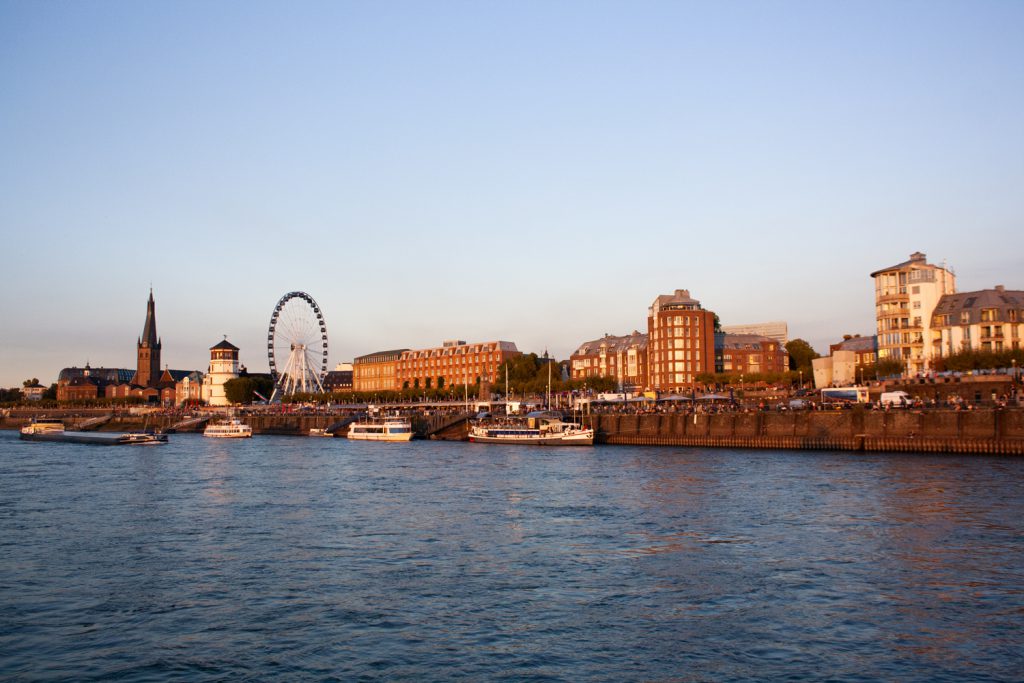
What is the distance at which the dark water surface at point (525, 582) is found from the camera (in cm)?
→ 2053

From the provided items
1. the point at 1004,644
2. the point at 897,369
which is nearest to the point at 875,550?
the point at 1004,644

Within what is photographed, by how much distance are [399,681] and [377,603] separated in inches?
245

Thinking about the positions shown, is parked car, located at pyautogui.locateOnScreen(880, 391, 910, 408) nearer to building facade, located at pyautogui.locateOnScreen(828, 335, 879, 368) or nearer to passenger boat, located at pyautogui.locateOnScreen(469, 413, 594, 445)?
passenger boat, located at pyautogui.locateOnScreen(469, 413, 594, 445)

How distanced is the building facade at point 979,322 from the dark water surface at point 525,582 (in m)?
57.1

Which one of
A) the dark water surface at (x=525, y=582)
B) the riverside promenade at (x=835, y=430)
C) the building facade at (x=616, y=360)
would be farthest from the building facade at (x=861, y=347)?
the dark water surface at (x=525, y=582)

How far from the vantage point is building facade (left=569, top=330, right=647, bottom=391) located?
166750 millimetres

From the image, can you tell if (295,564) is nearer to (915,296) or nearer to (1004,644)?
(1004,644)

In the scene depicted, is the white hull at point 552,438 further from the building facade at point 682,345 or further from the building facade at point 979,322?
the building facade at point 682,345

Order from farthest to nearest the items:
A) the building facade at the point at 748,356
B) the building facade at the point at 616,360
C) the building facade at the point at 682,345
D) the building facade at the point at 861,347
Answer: the building facade at the point at 616,360 < the building facade at the point at 748,356 < the building facade at the point at 682,345 < the building facade at the point at 861,347

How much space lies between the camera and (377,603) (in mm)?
25297

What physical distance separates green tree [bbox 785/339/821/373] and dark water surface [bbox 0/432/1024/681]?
11372cm

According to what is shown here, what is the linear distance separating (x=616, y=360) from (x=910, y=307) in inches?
2842

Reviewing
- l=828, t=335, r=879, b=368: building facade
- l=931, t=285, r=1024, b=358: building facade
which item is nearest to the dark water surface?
l=931, t=285, r=1024, b=358: building facade

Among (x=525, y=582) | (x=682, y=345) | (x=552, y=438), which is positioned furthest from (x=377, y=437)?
(x=525, y=582)
